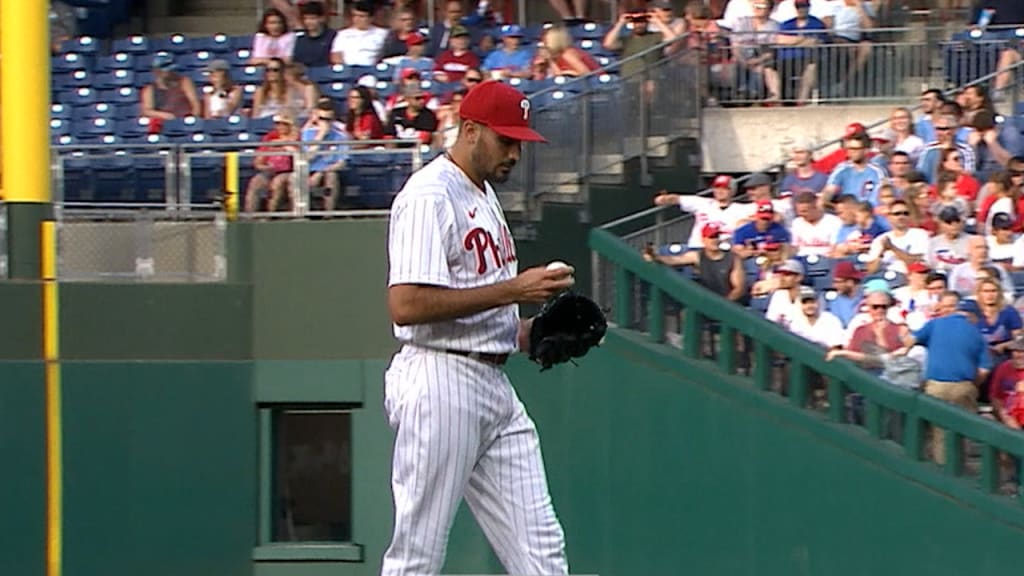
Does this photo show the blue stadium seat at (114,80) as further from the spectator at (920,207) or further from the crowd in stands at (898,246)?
the spectator at (920,207)

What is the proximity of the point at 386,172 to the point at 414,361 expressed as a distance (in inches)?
224

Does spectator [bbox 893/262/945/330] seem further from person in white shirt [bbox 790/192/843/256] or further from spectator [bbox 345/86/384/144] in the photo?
spectator [bbox 345/86/384/144]

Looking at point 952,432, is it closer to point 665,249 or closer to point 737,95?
point 665,249

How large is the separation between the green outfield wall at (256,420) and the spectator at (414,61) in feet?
7.21

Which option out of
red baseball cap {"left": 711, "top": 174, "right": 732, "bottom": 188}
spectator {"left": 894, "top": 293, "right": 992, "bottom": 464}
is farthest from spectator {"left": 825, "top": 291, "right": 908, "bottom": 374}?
red baseball cap {"left": 711, "top": 174, "right": 732, "bottom": 188}

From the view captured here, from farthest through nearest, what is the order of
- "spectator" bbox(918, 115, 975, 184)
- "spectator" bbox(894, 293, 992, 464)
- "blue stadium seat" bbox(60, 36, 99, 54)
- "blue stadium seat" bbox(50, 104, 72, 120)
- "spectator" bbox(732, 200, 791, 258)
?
1. "blue stadium seat" bbox(60, 36, 99, 54)
2. "blue stadium seat" bbox(50, 104, 72, 120)
3. "spectator" bbox(918, 115, 975, 184)
4. "spectator" bbox(732, 200, 791, 258)
5. "spectator" bbox(894, 293, 992, 464)

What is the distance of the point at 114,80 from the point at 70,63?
588 mm

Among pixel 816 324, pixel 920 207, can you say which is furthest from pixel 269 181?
pixel 920 207

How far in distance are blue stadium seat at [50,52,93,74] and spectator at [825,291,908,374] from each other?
722cm

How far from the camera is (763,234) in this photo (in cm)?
1047

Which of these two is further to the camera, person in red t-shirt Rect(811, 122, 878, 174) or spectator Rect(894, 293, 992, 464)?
person in red t-shirt Rect(811, 122, 878, 174)

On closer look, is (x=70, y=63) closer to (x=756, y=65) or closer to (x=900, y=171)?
(x=756, y=65)

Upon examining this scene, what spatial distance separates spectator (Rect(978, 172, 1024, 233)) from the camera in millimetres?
10109

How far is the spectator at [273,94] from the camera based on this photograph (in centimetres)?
1304
